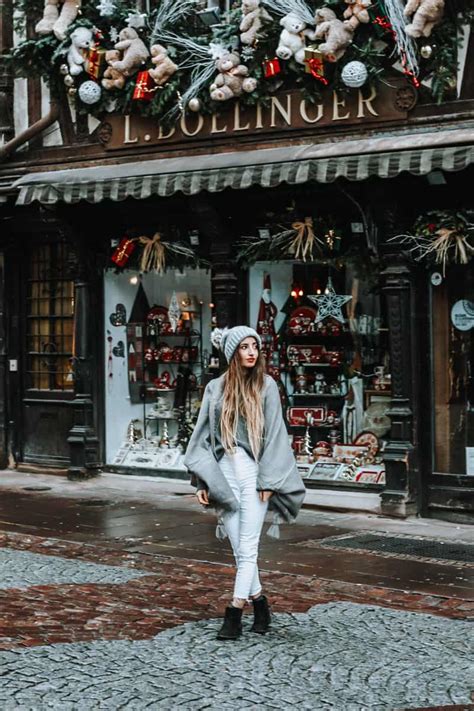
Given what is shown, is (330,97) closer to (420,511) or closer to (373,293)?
(373,293)

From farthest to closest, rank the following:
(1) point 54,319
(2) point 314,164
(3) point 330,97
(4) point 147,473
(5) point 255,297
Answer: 1. (1) point 54,319
2. (4) point 147,473
3. (5) point 255,297
4. (3) point 330,97
5. (2) point 314,164

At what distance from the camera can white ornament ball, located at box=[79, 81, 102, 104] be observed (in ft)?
47.1

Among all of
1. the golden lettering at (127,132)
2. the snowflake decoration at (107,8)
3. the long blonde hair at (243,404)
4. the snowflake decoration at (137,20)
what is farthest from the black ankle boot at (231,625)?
the snowflake decoration at (107,8)

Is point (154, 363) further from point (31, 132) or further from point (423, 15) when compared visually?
point (423, 15)

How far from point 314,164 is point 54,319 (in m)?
5.54

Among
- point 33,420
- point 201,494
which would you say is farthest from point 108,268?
point 201,494

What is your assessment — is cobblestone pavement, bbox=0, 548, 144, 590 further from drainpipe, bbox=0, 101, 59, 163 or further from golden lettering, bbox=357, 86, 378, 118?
drainpipe, bbox=0, 101, 59, 163

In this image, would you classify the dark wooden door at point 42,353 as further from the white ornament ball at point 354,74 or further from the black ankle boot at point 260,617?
the black ankle boot at point 260,617

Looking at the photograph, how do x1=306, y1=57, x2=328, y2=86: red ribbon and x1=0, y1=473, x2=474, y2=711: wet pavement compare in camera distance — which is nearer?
x1=0, y1=473, x2=474, y2=711: wet pavement

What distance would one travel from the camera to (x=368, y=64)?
480 inches

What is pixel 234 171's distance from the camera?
12320 mm

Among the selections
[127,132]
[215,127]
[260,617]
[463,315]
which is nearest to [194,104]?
[215,127]

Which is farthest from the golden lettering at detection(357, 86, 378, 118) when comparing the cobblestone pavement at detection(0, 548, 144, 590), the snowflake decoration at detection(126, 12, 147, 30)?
the cobblestone pavement at detection(0, 548, 144, 590)

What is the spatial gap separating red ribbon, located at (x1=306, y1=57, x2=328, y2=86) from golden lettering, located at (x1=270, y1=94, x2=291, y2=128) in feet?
1.87
